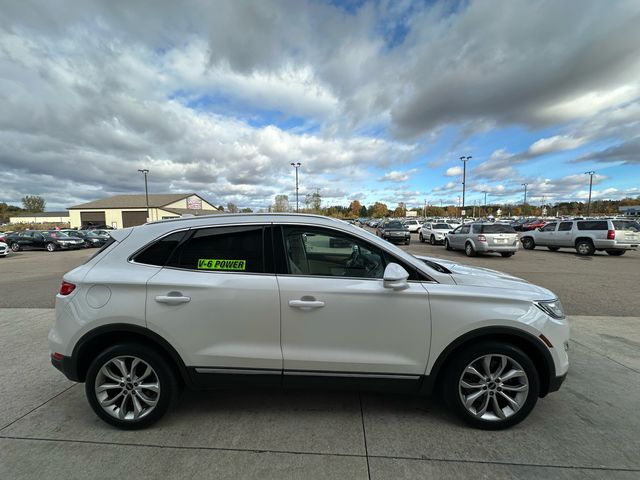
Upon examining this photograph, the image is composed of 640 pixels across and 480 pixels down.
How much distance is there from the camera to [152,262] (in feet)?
8.84

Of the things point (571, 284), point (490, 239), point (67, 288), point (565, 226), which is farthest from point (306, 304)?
point (565, 226)

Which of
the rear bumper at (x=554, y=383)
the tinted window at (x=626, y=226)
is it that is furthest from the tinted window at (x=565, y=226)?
the rear bumper at (x=554, y=383)

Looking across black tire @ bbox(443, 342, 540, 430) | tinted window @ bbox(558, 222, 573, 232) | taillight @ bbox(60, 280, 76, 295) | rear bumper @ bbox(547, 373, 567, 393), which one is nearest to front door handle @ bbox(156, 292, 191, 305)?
taillight @ bbox(60, 280, 76, 295)

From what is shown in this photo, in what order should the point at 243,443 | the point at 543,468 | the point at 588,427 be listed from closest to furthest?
the point at 543,468
the point at 243,443
the point at 588,427

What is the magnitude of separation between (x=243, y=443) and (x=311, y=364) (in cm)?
78

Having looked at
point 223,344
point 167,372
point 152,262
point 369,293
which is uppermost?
point 152,262

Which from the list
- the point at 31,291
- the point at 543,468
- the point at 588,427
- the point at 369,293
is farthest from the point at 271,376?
the point at 31,291

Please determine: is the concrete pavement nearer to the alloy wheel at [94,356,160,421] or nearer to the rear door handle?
the alloy wheel at [94,356,160,421]

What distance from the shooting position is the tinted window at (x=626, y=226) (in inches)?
550

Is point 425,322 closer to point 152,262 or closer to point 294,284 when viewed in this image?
point 294,284

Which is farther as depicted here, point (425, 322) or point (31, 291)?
point (31, 291)

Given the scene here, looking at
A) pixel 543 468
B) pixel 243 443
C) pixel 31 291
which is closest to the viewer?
pixel 543 468

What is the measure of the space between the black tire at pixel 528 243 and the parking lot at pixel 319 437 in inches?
682

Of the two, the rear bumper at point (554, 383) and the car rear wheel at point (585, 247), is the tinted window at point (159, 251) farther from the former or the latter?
the car rear wheel at point (585, 247)
